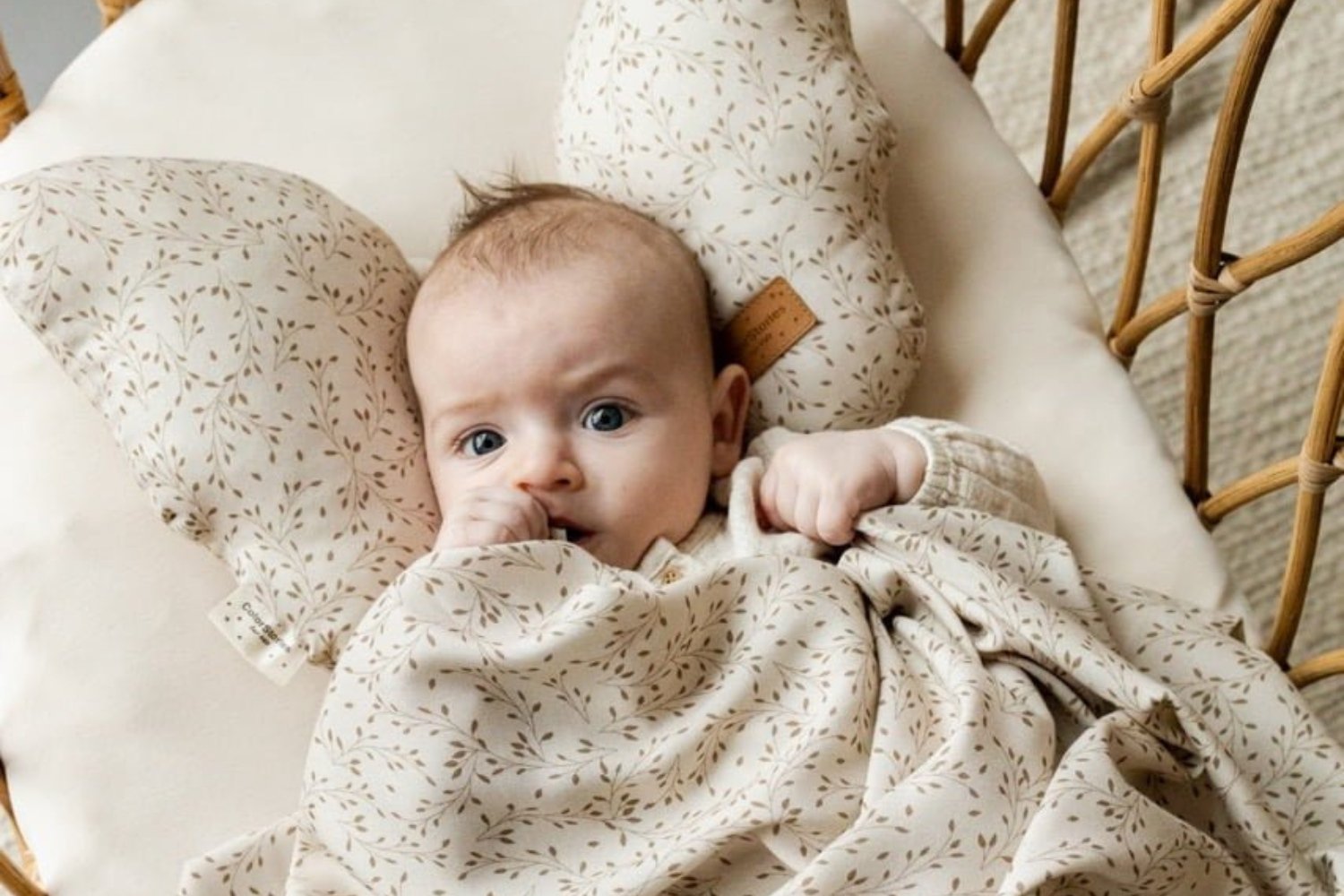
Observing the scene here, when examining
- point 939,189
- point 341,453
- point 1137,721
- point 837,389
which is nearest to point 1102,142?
point 939,189

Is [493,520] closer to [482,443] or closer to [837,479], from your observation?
[482,443]

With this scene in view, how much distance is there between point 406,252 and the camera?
3.48ft

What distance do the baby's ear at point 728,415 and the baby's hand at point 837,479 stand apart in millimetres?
43

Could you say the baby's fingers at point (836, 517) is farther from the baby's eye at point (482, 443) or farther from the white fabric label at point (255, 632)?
the white fabric label at point (255, 632)

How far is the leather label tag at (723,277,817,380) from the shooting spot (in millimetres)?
969

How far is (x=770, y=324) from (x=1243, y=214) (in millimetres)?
741

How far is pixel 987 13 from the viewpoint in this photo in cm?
112

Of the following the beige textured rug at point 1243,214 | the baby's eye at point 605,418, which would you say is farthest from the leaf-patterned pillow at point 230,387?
the beige textured rug at point 1243,214

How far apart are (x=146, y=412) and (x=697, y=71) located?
37cm

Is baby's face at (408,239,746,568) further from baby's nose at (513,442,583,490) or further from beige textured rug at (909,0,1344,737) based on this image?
beige textured rug at (909,0,1344,737)

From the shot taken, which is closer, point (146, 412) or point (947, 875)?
point (947, 875)

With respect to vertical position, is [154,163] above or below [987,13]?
above

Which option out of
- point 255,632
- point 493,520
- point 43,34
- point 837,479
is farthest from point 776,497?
point 43,34

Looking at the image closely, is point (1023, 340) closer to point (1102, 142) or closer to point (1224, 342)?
point (1102, 142)
